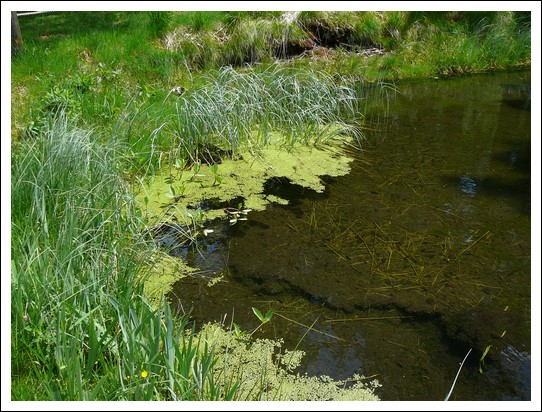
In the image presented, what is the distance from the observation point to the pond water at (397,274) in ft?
7.22

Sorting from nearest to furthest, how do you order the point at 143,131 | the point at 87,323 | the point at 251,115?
1. the point at 87,323
2. the point at 143,131
3. the point at 251,115

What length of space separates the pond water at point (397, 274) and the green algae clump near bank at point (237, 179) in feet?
0.47

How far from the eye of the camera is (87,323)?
1921mm

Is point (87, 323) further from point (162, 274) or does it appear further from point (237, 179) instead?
point (237, 179)

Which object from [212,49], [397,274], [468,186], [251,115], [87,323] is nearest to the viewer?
[87,323]

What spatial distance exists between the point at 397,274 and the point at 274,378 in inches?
39.9

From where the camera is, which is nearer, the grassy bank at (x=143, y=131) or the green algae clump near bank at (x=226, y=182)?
the grassy bank at (x=143, y=131)

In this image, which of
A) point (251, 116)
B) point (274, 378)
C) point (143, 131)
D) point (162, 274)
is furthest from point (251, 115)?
point (274, 378)

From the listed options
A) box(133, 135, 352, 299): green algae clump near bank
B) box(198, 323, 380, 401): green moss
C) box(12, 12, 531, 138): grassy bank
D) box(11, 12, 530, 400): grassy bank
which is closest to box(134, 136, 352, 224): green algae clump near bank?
box(133, 135, 352, 299): green algae clump near bank

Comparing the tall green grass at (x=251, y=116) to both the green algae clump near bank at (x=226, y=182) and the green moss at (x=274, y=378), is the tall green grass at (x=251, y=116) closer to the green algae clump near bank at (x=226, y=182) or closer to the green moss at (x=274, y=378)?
the green algae clump near bank at (x=226, y=182)

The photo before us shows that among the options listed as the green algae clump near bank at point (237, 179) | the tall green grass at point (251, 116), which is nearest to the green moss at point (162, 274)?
the green algae clump near bank at point (237, 179)

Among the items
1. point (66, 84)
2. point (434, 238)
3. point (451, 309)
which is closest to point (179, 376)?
point (451, 309)

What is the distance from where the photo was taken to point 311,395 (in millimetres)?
2020

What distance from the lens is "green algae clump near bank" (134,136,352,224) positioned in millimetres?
3527
